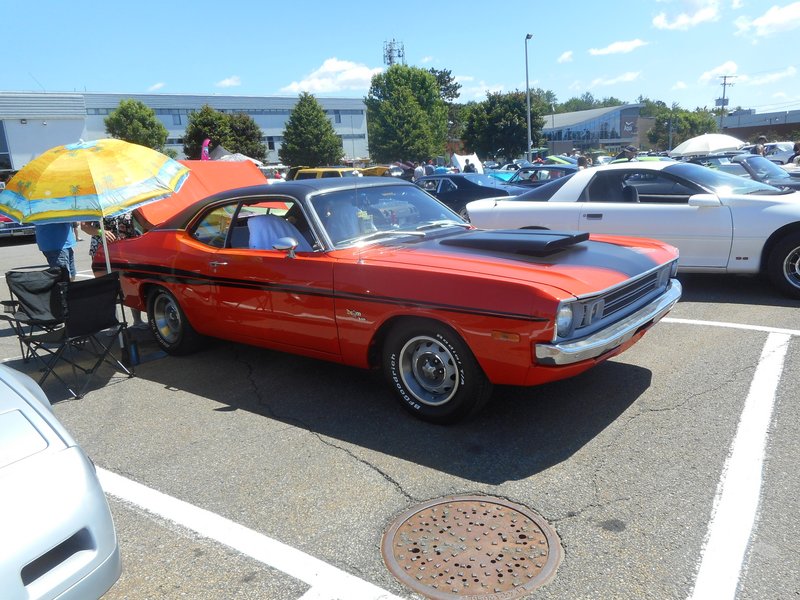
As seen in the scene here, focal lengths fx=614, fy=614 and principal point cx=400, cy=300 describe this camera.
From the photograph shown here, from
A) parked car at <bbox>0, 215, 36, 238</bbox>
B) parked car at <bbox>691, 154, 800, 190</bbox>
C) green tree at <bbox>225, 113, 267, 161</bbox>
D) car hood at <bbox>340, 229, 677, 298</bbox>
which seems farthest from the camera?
green tree at <bbox>225, 113, 267, 161</bbox>

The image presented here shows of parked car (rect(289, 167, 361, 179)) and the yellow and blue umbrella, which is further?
parked car (rect(289, 167, 361, 179))

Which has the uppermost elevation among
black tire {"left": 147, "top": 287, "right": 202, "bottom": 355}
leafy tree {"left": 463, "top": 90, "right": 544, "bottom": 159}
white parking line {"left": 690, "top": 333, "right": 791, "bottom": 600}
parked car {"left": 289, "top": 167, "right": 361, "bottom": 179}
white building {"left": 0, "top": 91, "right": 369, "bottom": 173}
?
white building {"left": 0, "top": 91, "right": 369, "bottom": 173}

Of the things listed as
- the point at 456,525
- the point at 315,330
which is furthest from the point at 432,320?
the point at 456,525

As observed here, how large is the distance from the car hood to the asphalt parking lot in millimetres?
925

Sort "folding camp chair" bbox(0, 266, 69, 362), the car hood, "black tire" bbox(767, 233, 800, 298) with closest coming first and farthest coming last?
the car hood < "folding camp chair" bbox(0, 266, 69, 362) < "black tire" bbox(767, 233, 800, 298)

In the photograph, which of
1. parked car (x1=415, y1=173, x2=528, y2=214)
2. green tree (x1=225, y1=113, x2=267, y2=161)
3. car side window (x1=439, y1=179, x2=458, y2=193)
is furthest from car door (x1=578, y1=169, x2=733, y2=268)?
green tree (x1=225, y1=113, x2=267, y2=161)

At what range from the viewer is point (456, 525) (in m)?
2.93

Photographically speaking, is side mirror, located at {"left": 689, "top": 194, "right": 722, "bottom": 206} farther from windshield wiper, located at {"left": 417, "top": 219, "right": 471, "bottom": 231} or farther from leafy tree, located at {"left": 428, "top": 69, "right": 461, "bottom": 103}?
leafy tree, located at {"left": 428, "top": 69, "right": 461, "bottom": 103}

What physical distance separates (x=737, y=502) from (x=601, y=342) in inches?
40.7

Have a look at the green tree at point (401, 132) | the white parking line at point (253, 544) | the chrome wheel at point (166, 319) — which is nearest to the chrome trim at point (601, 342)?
the white parking line at point (253, 544)

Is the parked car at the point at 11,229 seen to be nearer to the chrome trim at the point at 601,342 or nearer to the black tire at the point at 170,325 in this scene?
the black tire at the point at 170,325

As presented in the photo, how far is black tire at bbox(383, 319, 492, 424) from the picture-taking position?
12.2ft

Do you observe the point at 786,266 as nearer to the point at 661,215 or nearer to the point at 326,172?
the point at 661,215

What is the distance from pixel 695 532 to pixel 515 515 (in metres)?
0.80
